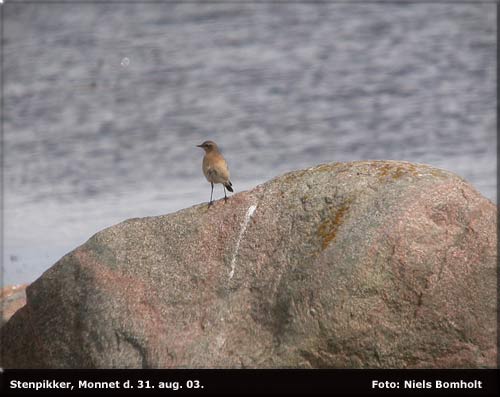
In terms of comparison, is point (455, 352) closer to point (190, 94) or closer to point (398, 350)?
point (398, 350)

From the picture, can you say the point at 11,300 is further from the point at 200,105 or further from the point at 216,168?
the point at 200,105

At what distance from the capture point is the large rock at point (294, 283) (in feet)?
36.3

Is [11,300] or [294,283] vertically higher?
[294,283]

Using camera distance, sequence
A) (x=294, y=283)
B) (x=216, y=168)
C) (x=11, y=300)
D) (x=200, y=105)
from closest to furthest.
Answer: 1. (x=294, y=283)
2. (x=216, y=168)
3. (x=11, y=300)
4. (x=200, y=105)

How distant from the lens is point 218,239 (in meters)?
12.1

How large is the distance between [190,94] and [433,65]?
9.68 m

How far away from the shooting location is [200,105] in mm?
31359

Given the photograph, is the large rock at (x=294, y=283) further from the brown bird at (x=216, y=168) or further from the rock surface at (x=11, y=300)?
the rock surface at (x=11, y=300)

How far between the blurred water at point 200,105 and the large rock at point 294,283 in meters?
7.28

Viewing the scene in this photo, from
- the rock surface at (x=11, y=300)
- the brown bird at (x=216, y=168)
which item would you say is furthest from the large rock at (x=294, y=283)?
the rock surface at (x=11, y=300)

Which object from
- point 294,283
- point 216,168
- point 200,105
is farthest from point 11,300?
point 200,105

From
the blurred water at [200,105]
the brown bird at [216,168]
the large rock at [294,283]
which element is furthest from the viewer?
the blurred water at [200,105]

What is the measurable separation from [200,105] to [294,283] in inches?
806

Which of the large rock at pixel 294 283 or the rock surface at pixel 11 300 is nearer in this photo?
the large rock at pixel 294 283
